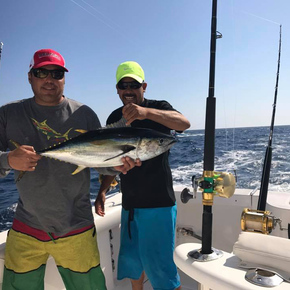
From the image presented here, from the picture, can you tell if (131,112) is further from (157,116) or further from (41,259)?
(41,259)

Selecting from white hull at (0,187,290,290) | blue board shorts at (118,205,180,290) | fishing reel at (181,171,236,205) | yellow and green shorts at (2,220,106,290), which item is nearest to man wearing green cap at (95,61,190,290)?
blue board shorts at (118,205,180,290)

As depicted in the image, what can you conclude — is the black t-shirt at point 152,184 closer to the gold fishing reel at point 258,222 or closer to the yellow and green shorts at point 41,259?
the yellow and green shorts at point 41,259

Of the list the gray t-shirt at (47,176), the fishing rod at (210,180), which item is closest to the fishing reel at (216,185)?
the fishing rod at (210,180)

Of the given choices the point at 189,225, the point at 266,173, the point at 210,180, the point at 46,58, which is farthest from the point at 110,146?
the point at 189,225

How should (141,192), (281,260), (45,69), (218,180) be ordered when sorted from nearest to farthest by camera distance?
(281,260), (218,180), (45,69), (141,192)

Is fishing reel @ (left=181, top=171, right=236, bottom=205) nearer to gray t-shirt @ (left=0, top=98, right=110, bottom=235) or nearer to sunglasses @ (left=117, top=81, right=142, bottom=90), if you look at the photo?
gray t-shirt @ (left=0, top=98, right=110, bottom=235)

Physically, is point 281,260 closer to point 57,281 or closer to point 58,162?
point 58,162

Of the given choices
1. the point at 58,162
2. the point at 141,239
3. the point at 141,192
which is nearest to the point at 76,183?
the point at 58,162

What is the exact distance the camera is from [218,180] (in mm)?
1586

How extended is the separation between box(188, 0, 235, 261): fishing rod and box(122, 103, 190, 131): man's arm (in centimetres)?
28

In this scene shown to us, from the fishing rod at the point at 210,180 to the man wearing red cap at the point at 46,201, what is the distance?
0.56m

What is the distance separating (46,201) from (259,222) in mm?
1272

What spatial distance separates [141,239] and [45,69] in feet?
4.63

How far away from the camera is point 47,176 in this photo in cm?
187
